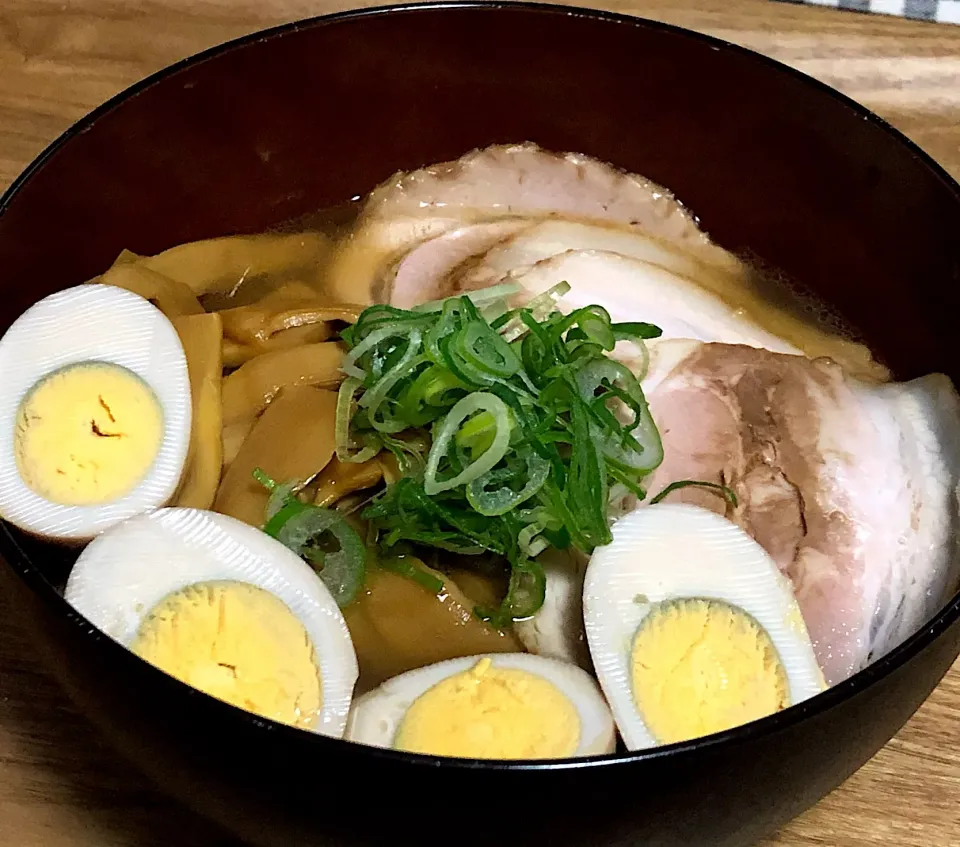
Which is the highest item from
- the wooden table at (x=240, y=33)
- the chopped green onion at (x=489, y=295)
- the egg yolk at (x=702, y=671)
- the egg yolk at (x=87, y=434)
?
the wooden table at (x=240, y=33)

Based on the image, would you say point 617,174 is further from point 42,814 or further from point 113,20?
point 42,814

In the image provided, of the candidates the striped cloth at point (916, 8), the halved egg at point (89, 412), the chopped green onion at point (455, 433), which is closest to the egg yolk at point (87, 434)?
the halved egg at point (89, 412)

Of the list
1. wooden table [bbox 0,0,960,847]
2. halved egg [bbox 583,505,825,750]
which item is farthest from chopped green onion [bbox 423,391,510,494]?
wooden table [bbox 0,0,960,847]

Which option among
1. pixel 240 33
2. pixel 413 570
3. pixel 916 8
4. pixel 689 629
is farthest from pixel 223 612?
pixel 916 8

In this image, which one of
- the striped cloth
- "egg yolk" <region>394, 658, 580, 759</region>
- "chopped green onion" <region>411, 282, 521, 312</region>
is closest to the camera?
"egg yolk" <region>394, 658, 580, 759</region>

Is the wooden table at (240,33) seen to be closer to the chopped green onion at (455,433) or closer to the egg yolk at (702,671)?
the egg yolk at (702,671)

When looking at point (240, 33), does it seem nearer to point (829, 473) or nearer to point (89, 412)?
point (89, 412)

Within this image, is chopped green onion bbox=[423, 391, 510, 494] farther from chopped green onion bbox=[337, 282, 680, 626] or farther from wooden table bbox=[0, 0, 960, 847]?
wooden table bbox=[0, 0, 960, 847]
